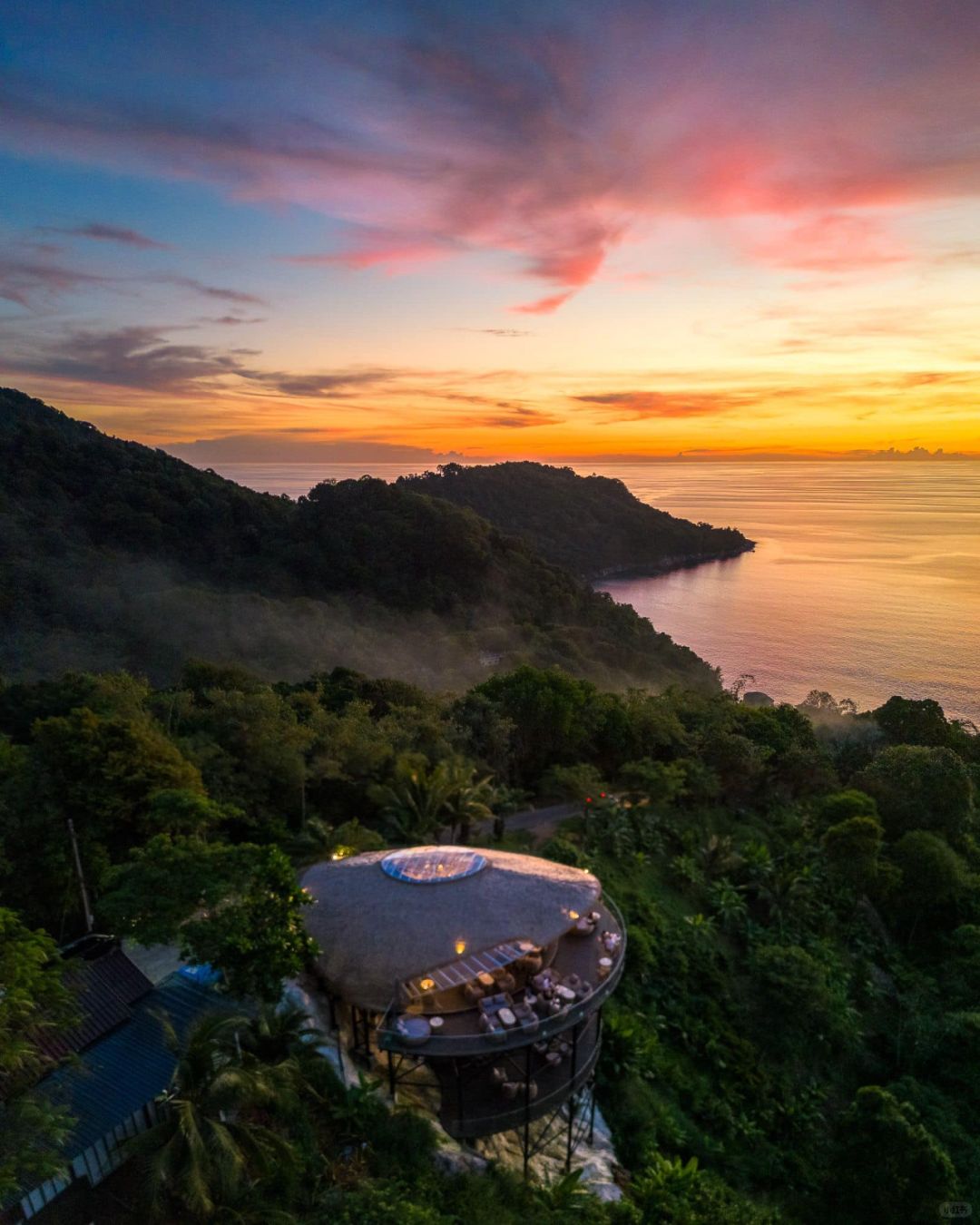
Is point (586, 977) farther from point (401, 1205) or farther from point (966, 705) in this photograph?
point (966, 705)

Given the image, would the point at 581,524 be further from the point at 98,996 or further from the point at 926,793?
the point at 98,996

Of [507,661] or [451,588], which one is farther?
[451,588]

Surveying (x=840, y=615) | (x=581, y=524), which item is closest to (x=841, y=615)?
(x=840, y=615)

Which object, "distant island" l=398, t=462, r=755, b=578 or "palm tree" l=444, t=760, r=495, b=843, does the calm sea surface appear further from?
"palm tree" l=444, t=760, r=495, b=843

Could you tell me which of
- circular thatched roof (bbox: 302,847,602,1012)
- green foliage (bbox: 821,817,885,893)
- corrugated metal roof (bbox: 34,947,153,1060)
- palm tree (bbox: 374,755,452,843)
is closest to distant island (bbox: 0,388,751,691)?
palm tree (bbox: 374,755,452,843)

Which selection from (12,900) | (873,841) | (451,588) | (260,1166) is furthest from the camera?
(451,588)

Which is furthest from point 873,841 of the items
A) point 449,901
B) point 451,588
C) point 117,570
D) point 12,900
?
point 117,570

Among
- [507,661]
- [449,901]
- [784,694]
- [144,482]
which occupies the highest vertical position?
[144,482]
